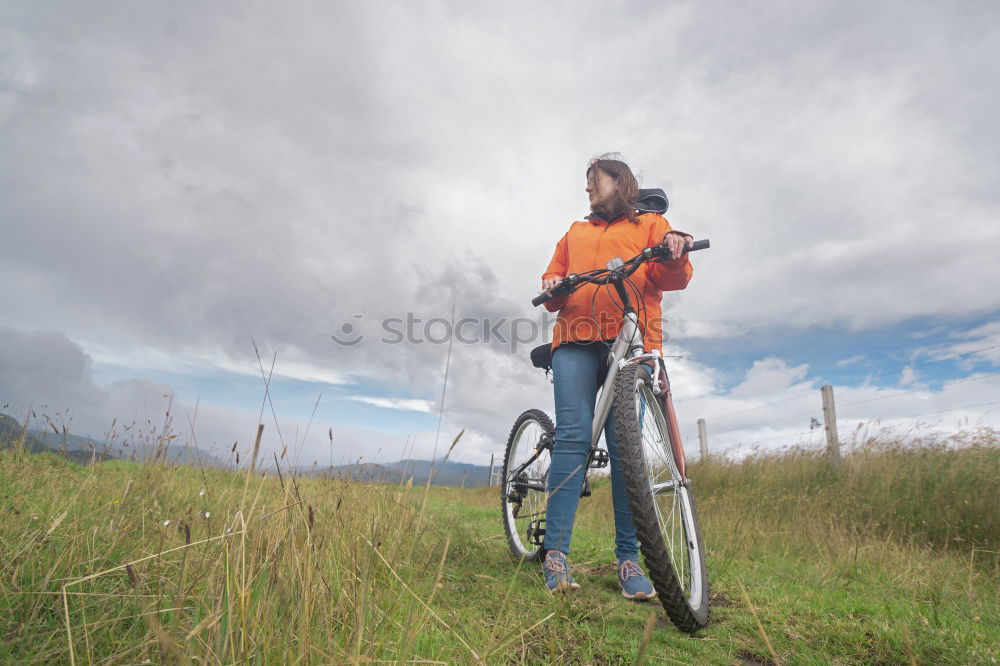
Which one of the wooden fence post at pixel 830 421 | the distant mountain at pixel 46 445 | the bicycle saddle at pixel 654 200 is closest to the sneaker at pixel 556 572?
the bicycle saddle at pixel 654 200

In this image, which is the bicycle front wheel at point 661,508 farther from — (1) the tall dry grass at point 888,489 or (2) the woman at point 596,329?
(1) the tall dry grass at point 888,489

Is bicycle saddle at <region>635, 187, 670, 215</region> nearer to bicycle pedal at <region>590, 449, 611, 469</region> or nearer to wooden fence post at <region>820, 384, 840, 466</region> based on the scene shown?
bicycle pedal at <region>590, 449, 611, 469</region>

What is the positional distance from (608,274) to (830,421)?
828cm

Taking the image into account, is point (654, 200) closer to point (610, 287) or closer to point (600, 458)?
point (610, 287)

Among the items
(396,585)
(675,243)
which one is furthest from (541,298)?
(396,585)

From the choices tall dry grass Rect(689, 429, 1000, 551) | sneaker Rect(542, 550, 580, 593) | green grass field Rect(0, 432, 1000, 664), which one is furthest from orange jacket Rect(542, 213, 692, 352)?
tall dry grass Rect(689, 429, 1000, 551)

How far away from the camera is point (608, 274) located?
109 inches

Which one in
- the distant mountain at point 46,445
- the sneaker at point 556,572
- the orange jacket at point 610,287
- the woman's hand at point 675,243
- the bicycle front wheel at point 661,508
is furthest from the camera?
the distant mountain at point 46,445

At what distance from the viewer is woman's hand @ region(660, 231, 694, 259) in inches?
103

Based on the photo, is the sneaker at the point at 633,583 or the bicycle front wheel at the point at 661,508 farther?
the sneaker at the point at 633,583

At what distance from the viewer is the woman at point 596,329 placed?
2.66m

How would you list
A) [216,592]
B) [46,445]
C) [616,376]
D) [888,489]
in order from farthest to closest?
[888,489] → [46,445] → [616,376] → [216,592]

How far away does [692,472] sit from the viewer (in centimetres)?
721

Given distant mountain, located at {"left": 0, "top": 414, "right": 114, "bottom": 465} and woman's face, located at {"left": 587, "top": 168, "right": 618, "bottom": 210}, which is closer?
woman's face, located at {"left": 587, "top": 168, "right": 618, "bottom": 210}
